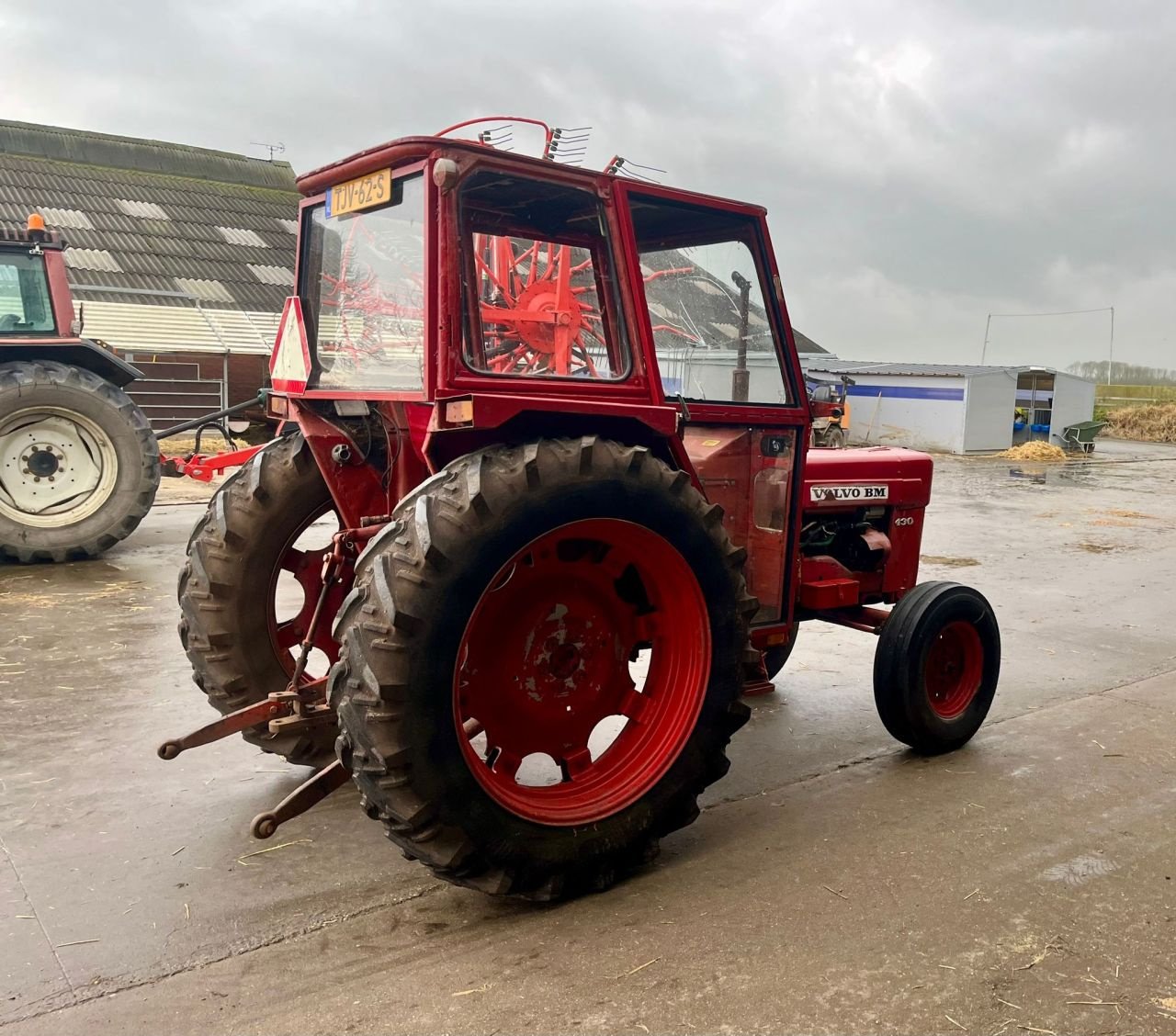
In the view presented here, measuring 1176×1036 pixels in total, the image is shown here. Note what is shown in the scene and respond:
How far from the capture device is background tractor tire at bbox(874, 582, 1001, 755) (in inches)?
165

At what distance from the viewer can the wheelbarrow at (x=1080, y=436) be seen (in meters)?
26.8

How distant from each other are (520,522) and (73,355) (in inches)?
270

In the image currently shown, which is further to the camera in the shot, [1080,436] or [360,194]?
[1080,436]

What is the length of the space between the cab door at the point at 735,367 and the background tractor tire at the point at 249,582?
4.53 feet

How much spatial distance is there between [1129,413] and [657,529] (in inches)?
1432

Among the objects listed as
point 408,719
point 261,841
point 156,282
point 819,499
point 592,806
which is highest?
point 156,282

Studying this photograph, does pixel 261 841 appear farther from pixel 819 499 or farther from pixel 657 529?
pixel 819 499

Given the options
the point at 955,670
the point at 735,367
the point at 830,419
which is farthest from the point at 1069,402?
the point at 735,367

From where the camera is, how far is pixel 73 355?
8391 mm

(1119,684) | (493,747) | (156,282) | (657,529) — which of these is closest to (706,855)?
(493,747)

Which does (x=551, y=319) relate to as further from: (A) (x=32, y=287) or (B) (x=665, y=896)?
(A) (x=32, y=287)

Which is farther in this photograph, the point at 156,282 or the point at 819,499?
the point at 156,282

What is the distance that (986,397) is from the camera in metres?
25.2

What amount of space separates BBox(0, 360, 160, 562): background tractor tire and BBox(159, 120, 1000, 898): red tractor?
4.63m
